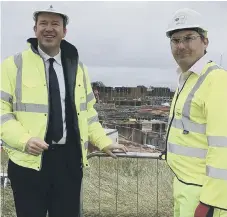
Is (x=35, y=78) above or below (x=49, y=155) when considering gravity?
above

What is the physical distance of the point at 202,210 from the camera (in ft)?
7.76

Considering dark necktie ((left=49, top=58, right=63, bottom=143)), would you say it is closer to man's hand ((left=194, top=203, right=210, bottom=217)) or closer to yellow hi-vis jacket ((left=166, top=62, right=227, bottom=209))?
yellow hi-vis jacket ((left=166, top=62, right=227, bottom=209))

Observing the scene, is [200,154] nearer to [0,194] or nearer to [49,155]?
[49,155]

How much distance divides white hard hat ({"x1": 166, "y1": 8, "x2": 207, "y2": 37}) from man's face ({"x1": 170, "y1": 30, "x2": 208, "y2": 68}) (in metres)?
0.05

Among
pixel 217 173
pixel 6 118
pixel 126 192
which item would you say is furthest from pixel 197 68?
pixel 126 192

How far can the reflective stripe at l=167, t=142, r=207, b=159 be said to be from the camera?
8.49 feet

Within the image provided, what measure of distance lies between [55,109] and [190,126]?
1101 mm

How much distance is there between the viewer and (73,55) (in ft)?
11.2

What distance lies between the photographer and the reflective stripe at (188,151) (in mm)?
2588

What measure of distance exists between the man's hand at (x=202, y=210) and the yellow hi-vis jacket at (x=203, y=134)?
3 centimetres

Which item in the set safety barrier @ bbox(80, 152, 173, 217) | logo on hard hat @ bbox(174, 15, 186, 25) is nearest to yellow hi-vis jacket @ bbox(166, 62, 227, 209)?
logo on hard hat @ bbox(174, 15, 186, 25)

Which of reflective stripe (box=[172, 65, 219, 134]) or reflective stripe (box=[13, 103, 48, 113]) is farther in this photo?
reflective stripe (box=[13, 103, 48, 113])

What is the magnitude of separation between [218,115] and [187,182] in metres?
0.55

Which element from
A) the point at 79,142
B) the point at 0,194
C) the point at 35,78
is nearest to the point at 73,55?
the point at 35,78
